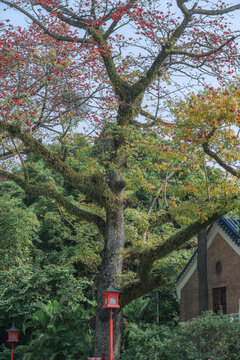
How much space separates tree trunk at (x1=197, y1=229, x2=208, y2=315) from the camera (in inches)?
717

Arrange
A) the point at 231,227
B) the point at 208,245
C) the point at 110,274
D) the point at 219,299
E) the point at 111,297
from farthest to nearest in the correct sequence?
the point at 208,245, the point at 219,299, the point at 231,227, the point at 110,274, the point at 111,297

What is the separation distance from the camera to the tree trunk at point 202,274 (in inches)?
717

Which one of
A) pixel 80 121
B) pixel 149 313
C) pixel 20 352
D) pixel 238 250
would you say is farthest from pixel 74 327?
pixel 80 121

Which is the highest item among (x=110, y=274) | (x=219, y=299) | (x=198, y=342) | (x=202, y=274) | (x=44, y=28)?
(x=44, y=28)

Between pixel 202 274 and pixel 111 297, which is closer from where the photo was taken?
pixel 111 297

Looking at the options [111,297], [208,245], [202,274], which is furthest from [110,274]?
[208,245]

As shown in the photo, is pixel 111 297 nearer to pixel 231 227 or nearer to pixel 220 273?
pixel 231 227

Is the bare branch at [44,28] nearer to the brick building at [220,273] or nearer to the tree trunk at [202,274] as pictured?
the brick building at [220,273]

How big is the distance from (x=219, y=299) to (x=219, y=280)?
714mm

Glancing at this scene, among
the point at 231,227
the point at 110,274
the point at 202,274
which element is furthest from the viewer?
the point at 202,274

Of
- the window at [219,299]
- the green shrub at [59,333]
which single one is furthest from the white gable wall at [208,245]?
the green shrub at [59,333]

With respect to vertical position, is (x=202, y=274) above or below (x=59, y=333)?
above

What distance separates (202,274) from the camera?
18469 mm

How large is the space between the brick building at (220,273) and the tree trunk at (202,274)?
27 cm
